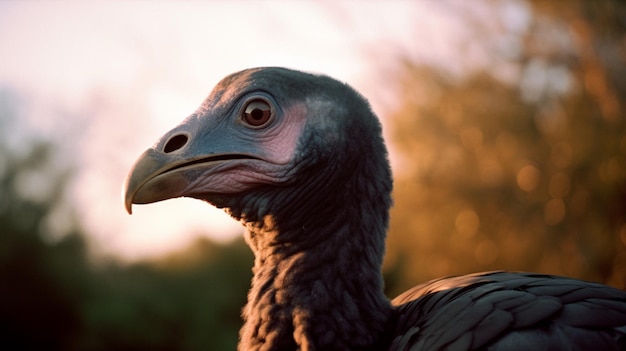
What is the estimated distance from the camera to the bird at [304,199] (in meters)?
3.27

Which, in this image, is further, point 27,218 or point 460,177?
point 27,218

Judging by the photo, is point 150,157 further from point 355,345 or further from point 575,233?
point 575,233

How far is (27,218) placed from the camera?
64.8ft

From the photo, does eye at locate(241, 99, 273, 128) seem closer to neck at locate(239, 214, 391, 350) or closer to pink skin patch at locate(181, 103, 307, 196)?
pink skin patch at locate(181, 103, 307, 196)

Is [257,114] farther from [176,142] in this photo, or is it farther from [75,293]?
[75,293]

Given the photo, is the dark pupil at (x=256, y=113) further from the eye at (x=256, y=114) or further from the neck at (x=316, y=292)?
the neck at (x=316, y=292)

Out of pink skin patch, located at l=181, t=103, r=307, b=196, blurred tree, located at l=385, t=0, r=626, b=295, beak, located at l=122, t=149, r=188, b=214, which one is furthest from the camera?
blurred tree, located at l=385, t=0, r=626, b=295

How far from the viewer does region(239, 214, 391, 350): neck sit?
10.8 feet

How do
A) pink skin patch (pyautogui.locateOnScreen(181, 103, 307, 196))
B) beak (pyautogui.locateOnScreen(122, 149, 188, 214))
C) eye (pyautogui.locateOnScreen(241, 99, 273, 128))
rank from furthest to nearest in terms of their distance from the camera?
eye (pyautogui.locateOnScreen(241, 99, 273, 128)), pink skin patch (pyautogui.locateOnScreen(181, 103, 307, 196)), beak (pyautogui.locateOnScreen(122, 149, 188, 214))

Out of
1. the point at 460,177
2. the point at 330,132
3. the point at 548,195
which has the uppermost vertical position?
the point at 460,177

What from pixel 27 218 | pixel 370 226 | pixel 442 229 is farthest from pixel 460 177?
pixel 370 226

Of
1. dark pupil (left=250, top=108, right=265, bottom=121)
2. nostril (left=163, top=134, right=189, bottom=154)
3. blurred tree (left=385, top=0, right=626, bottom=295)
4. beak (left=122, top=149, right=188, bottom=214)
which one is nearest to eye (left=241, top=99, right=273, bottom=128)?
dark pupil (left=250, top=108, right=265, bottom=121)

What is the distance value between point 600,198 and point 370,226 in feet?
43.2

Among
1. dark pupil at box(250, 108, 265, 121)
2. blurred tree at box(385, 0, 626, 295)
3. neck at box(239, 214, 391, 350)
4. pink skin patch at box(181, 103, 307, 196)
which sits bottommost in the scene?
neck at box(239, 214, 391, 350)
